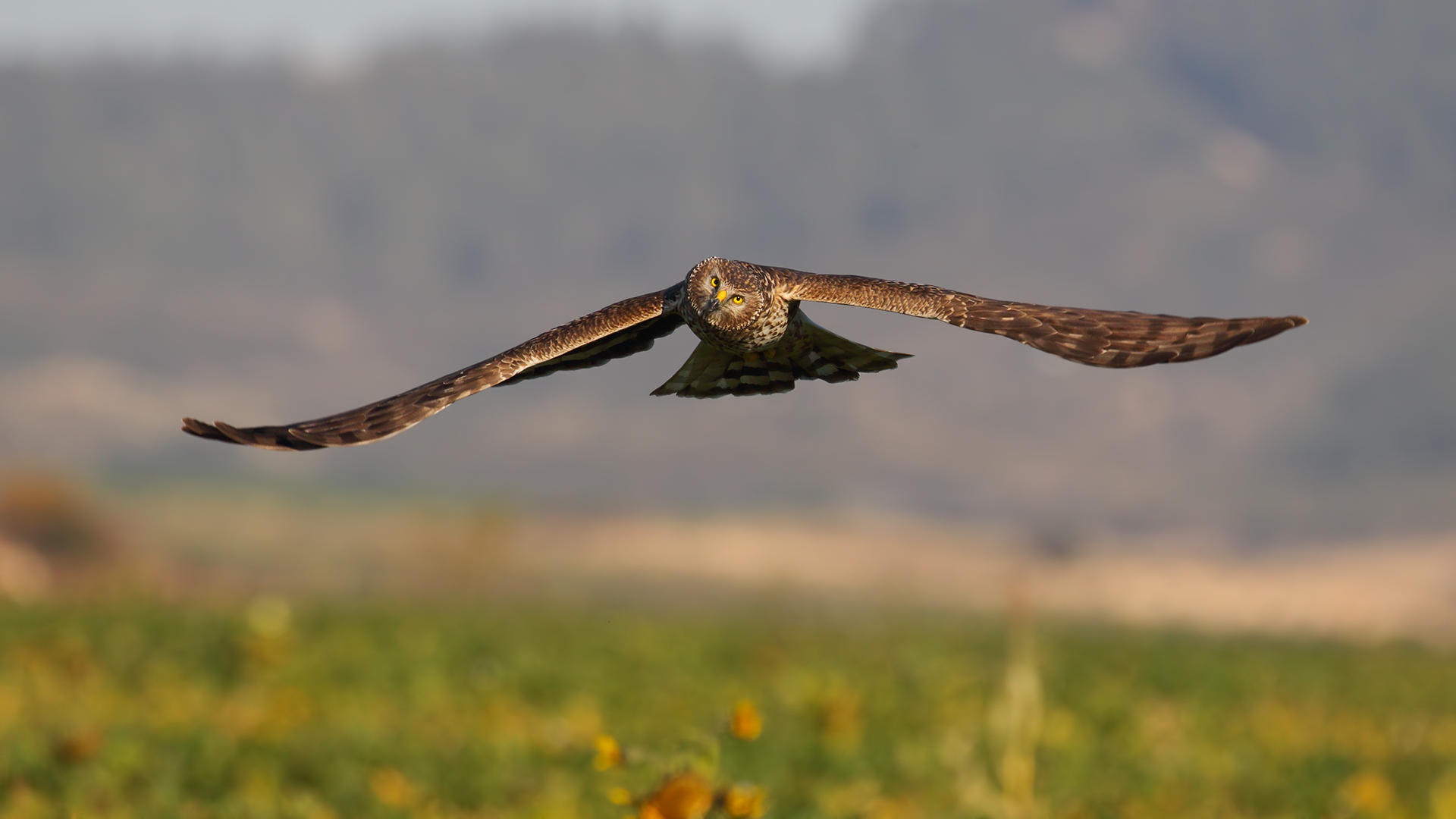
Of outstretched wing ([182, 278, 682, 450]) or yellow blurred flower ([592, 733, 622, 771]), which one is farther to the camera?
outstretched wing ([182, 278, 682, 450])

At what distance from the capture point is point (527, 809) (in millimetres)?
5738

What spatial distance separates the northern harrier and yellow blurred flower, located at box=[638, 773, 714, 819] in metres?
1.15

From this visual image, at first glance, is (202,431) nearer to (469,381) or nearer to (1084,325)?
(469,381)

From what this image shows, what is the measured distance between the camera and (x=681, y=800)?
3.04 meters

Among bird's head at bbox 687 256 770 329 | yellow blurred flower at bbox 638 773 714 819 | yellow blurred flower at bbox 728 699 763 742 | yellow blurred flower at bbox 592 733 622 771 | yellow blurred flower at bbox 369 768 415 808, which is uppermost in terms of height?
bird's head at bbox 687 256 770 329

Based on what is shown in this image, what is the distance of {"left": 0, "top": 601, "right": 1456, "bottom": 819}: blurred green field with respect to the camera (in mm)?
6109

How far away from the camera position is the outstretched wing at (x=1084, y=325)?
3193mm

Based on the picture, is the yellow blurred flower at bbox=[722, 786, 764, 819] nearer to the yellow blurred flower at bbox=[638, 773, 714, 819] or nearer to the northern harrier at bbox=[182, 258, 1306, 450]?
the yellow blurred flower at bbox=[638, 773, 714, 819]

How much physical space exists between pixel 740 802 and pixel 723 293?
5.39ft

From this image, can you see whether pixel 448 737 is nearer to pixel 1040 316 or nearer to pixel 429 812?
pixel 429 812

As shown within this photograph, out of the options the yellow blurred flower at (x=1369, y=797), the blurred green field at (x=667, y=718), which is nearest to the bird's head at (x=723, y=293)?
the blurred green field at (x=667, y=718)

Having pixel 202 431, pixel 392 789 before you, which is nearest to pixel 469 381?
pixel 202 431

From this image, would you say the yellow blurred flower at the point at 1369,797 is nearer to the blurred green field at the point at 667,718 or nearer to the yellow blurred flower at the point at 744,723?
the blurred green field at the point at 667,718

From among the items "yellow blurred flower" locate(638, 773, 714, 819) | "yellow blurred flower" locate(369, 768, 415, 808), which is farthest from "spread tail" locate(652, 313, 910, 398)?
"yellow blurred flower" locate(369, 768, 415, 808)
